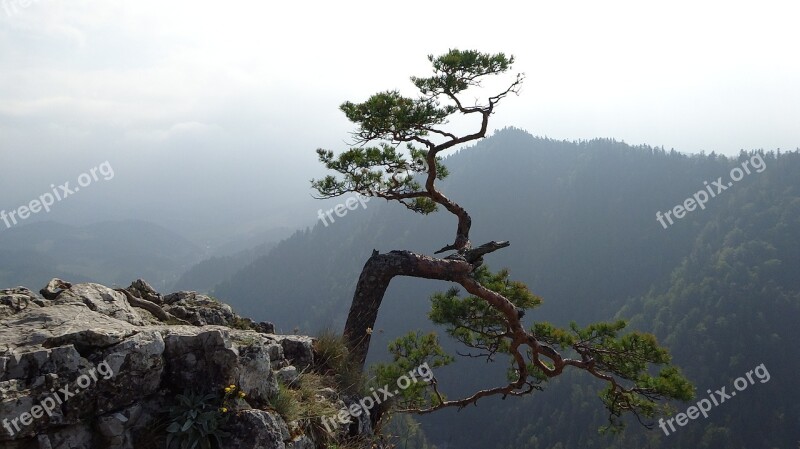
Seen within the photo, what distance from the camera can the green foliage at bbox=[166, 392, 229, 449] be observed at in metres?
4.68

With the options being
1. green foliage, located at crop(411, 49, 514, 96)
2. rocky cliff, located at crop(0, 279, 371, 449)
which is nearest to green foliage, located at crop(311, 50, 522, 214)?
green foliage, located at crop(411, 49, 514, 96)

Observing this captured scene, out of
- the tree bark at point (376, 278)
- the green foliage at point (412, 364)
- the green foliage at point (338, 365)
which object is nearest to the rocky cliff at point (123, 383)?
the green foliage at point (338, 365)

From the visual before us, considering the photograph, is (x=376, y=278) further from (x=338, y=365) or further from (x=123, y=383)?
(x=123, y=383)

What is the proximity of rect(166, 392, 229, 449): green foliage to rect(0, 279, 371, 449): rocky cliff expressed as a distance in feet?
0.03

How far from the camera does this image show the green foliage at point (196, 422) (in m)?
4.68

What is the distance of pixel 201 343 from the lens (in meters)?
5.26

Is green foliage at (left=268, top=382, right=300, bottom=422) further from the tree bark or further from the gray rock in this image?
the tree bark

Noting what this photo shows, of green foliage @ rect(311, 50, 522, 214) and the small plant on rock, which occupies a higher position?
green foliage @ rect(311, 50, 522, 214)

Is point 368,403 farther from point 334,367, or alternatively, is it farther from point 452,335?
point 452,335

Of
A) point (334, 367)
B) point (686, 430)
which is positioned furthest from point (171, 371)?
point (686, 430)

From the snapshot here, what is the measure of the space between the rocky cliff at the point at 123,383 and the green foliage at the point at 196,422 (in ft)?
0.03

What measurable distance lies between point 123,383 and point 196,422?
73 centimetres

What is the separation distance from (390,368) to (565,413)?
5424 inches

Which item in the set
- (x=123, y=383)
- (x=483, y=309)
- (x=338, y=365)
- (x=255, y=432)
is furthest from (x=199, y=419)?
(x=483, y=309)
